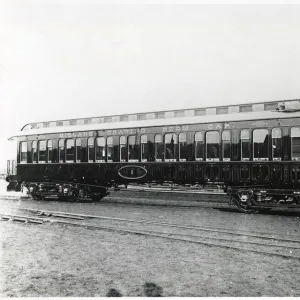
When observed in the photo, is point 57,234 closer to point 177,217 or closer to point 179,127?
point 177,217

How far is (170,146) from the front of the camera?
50.2 ft

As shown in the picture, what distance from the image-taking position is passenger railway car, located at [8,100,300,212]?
42.9 feet

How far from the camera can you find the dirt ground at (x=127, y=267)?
5570 mm

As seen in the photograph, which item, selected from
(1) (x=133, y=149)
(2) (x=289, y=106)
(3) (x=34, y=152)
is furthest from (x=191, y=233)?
(3) (x=34, y=152)

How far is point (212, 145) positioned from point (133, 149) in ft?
11.8

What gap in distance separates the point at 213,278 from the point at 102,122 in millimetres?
13096

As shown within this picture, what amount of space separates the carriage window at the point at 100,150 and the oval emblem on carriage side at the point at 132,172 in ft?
3.86

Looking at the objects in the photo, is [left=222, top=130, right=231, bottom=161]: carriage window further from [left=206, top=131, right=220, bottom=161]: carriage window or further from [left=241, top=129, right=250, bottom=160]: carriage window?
[left=241, top=129, right=250, bottom=160]: carriage window

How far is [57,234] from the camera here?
31.8 feet

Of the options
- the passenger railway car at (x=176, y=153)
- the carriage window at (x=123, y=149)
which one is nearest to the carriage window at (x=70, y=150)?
the passenger railway car at (x=176, y=153)

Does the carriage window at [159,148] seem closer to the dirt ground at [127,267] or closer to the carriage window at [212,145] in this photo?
the carriage window at [212,145]

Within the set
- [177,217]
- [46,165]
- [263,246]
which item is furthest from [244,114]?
[46,165]

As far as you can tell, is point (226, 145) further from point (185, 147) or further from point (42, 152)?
point (42, 152)

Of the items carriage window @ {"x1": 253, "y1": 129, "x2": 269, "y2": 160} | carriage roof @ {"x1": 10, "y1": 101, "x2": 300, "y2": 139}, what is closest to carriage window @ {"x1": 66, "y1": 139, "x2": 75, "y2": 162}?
carriage roof @ {"x1": 10, "y1": 101, "x2": 300, "y2": 139}
